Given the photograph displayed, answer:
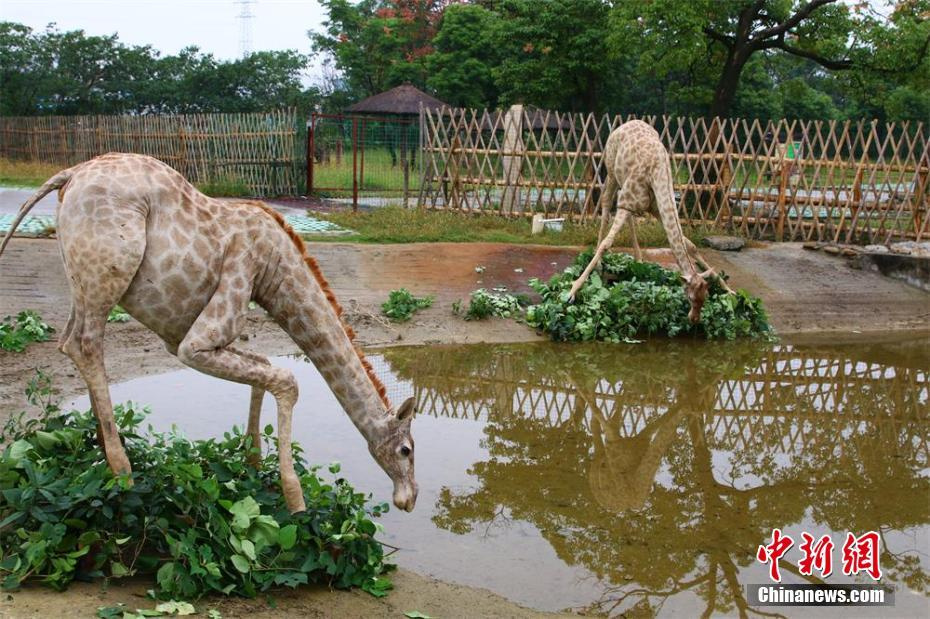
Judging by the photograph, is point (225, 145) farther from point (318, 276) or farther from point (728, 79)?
point (318, 276)

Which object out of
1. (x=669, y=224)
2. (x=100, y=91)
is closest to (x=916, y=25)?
(x=669, y=224)

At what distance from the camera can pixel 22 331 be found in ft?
29.7

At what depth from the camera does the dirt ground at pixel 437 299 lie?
7883 mm

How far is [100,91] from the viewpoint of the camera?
32219 millimetres

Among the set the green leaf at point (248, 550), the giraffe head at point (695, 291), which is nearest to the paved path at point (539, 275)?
→ the giraffe head at point (695, 291)

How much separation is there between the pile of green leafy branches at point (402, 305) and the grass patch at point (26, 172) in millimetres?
15241

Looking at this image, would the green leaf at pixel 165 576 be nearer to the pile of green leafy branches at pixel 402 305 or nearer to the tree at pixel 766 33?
the pile of green leafy branches at pixel 402 305

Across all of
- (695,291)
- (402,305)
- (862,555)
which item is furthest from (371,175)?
(862,555)

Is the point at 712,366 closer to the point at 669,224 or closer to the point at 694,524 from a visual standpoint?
the point at 669,224

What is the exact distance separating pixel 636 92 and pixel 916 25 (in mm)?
15957

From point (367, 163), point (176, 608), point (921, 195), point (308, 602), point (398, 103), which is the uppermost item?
point (398, 103)

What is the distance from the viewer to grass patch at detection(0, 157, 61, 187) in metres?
23.4

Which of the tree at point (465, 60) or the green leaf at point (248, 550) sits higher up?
the tree at point (465, 60)

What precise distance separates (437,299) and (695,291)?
3.17 metres
